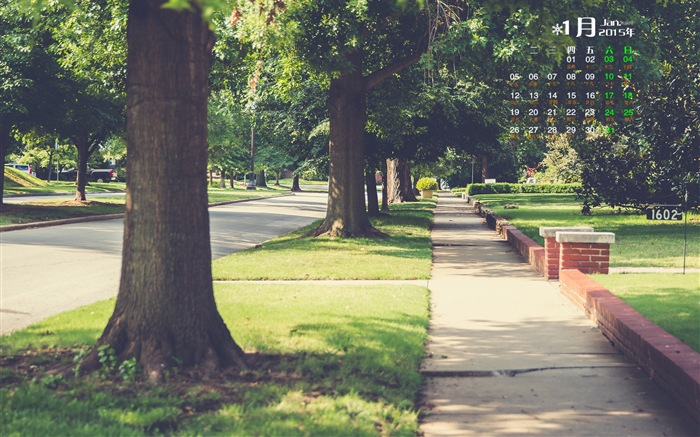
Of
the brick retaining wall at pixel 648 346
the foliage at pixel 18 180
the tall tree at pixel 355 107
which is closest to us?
the brick retaining wall at pixel 648 346

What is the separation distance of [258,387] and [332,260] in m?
9.27

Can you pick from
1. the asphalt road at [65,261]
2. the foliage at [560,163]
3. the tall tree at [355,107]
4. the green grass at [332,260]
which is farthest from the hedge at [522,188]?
the green grass at [332,260]

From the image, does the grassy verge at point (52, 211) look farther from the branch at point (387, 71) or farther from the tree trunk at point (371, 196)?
the branch at point (387, 71)

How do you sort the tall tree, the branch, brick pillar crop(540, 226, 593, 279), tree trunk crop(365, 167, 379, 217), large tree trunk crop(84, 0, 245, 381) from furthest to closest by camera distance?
tree trunk crop(365, 167, 379, 217) → the branch → the tall tree → brick pillar crop(540, 226, 593, 279) → large tree trunk crop(84, 0, 245, 381)

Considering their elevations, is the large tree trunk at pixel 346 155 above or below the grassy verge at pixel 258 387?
above

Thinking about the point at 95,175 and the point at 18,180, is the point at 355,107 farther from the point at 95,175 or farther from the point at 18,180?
the point at 95,175

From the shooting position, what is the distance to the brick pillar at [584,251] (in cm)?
1217

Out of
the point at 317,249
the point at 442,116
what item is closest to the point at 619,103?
the point at 442,116

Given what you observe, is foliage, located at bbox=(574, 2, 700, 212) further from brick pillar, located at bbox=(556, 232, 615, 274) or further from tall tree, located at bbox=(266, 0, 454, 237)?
brick pillar, located at bbox=(556, 232, 615, 274)

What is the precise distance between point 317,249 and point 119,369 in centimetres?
1127
